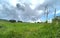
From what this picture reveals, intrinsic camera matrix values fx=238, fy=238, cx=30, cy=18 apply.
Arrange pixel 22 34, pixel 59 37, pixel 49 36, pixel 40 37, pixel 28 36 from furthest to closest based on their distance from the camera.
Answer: pixel 22 34 → pixel 28 36 → pixel 40 37 → pixel 49 36 → pixel 59 37

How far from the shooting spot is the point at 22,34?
3034cm

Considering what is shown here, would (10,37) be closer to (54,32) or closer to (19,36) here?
(19,36)

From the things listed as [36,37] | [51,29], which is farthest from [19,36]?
[51,29]

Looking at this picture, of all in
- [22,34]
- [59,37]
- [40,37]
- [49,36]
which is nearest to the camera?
[59,37]

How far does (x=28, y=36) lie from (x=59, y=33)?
20.6 ft

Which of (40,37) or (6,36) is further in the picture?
(6,36)

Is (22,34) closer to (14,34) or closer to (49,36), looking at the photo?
(14,34)

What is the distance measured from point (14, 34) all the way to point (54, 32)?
7338 millimetres

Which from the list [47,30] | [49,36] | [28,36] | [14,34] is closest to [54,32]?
[49,36]

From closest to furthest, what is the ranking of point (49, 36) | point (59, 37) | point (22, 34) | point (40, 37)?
point (59, 37)
point (49, 36)
point (40, 37)
point (22, 34)

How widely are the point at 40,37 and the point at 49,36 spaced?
213 cm

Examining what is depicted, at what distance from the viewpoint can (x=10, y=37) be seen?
2880 cm

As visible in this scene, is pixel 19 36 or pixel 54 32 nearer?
pixel 54 32

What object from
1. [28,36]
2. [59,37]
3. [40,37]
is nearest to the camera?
[59,37]
